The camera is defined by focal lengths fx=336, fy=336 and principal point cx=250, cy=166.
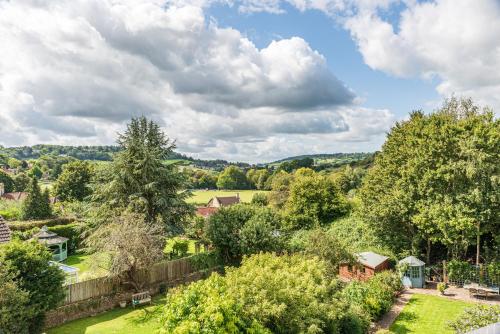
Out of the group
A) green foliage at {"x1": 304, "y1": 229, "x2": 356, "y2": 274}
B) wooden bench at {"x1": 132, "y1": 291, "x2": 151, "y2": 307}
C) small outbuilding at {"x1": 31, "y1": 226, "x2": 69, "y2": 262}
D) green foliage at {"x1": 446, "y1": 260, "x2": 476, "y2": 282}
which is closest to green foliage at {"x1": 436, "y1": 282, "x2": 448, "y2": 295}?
green foliage at {"x1": 446, "y1": 260, "x2": 476, "y2": 282}

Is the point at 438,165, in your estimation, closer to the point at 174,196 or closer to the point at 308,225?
the point at 308,225

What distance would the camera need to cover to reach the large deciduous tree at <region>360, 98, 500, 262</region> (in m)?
19.5

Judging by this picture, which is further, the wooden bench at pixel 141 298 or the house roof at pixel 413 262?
the house roof at pixel 413 262

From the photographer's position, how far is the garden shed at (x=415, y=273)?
2131 cm

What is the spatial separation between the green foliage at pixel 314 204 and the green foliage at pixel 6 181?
7582 cm

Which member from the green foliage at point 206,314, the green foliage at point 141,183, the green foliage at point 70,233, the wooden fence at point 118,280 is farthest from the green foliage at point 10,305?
the green foliage at point 70,233

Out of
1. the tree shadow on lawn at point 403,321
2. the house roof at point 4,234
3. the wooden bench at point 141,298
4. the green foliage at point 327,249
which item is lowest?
the tree shadow on lawn at point 403,321

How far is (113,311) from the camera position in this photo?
17.4 m

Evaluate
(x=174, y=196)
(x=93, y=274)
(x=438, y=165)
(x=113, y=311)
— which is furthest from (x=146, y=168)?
(x=438, y=165)

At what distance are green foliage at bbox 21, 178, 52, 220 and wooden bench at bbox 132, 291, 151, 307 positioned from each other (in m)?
28.9

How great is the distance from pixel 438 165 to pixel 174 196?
17.6m

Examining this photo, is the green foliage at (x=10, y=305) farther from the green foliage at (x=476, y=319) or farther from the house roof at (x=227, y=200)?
the house roof at (x=227, y=200)

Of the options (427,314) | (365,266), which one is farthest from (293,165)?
(427,314)

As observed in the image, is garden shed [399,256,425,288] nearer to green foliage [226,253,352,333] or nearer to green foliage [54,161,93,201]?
green foliage [226,253,352,333]
